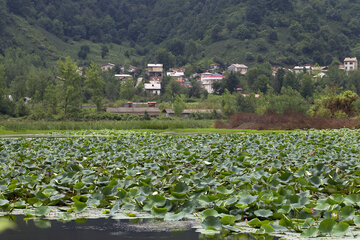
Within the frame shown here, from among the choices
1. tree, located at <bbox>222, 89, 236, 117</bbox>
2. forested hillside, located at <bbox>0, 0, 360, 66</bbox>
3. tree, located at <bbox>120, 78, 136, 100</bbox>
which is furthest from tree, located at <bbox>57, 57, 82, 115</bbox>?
forested hillside, located at <bbox>0, 0, 360, 66</bbox>

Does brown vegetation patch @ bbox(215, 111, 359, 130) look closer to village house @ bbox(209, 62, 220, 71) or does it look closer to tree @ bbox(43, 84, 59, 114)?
tree @ bbox(43, 84, 59, 114)

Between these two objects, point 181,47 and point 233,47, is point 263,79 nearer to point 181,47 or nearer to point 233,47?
point 233,47

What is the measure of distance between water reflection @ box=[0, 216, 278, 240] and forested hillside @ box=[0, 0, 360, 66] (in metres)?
143

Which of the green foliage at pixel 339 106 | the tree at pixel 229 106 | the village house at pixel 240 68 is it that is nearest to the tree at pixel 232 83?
the village house at pixel 240 68

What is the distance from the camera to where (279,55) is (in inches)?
5969

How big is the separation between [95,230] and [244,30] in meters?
162

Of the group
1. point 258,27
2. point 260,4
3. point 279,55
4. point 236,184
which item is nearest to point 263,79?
point 279,55

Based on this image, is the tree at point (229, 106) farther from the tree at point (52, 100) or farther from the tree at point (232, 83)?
the tree at point (232, 83)

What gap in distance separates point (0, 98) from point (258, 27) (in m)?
119

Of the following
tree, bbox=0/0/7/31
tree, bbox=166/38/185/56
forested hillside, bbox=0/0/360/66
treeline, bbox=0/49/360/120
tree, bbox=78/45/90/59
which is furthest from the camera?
tree, bbox=166/38/185/56

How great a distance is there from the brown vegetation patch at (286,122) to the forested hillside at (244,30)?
109m

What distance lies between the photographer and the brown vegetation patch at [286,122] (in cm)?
3362

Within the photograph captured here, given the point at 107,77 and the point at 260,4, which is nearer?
the point at 107,77

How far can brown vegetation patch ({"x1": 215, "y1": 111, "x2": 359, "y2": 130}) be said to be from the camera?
110 feet
